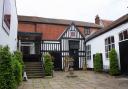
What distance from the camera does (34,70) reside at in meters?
16.5

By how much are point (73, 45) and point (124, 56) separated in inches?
387

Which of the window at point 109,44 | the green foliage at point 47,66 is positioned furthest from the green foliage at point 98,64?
the green foliage at point 47,66

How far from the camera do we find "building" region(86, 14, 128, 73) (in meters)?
14.4

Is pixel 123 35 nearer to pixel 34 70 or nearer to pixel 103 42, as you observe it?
pixel 103 42

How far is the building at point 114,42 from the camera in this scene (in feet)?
47.1

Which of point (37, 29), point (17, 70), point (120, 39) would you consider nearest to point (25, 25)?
point (37, 29)

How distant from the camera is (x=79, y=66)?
2342 centimetres

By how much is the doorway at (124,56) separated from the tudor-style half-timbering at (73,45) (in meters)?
8.80

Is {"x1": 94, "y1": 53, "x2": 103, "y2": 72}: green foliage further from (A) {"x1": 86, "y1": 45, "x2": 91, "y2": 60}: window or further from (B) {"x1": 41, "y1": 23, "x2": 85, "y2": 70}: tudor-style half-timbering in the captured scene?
(B) {"x1": 41, "y1": 23, "x2": 85, "y2": 70}: tudor-style half-timbering

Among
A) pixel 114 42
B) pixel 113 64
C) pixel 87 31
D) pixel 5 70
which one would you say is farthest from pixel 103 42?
pixel 87 31

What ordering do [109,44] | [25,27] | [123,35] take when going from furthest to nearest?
[25,27] < [109,44] < [123,35]

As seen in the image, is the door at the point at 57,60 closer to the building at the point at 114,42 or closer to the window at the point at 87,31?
the building at the point at 114,42

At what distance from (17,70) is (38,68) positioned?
25.2 ft

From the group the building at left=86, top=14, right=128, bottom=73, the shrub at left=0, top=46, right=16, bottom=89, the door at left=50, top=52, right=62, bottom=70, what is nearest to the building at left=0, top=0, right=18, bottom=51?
Answer: the shrub at left=0, top=46, right=16, bottom=89
